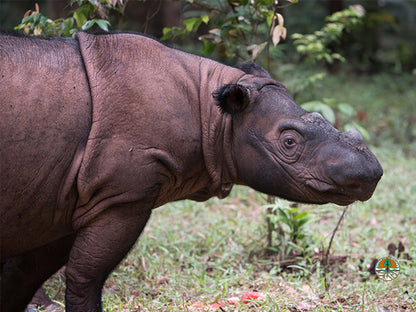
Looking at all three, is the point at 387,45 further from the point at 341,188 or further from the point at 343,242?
the point at 341,188

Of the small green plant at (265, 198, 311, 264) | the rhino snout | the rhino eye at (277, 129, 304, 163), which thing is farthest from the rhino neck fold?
the small green plant at (265, 198, 311, 264)

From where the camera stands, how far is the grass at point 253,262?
4043 millimetres

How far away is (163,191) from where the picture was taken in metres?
3.27

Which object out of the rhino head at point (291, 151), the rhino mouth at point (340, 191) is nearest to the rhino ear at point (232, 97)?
the rhino head at point (291, 151)

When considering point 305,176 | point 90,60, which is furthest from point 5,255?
point 305,176

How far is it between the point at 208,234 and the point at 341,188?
8.51 feet

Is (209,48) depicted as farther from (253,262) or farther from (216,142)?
(253,262)

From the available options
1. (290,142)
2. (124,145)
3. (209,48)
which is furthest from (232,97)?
(209,48)

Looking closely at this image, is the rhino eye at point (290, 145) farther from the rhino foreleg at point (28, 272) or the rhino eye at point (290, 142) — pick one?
the rhino foreleg at point (28, 272)

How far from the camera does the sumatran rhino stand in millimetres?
2951

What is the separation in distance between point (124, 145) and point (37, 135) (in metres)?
0.45

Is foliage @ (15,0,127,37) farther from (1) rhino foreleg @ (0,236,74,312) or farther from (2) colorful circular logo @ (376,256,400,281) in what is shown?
(2) colorful circular logo @ (376,256,400,281)

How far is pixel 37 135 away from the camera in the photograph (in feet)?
9.55

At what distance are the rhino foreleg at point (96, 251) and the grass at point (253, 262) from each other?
0.69m
